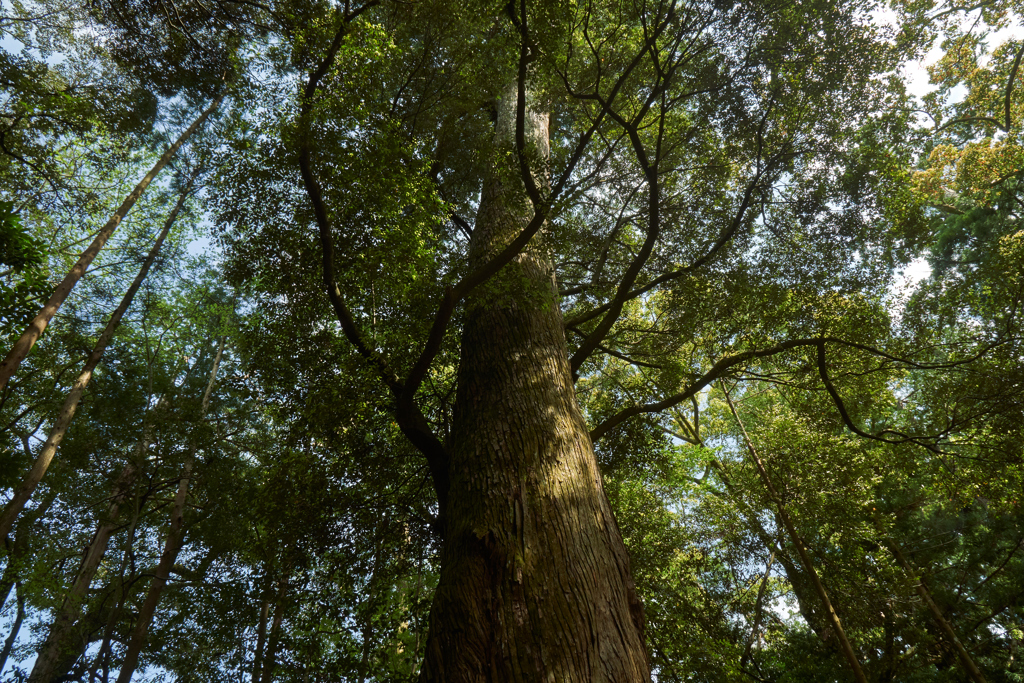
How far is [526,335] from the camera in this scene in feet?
11.5

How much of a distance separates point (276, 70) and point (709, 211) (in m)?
5.00

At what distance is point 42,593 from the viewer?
8070mm

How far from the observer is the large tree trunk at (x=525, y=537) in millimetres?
1824

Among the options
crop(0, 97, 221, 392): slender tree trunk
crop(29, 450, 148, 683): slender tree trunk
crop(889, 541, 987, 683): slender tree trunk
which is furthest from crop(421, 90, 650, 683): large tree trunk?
crop(29, 450, 148, 683): slender tree trunk

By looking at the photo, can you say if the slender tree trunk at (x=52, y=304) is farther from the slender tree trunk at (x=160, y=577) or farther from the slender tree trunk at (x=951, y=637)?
the slender tree trunk at (x=951, y=637)

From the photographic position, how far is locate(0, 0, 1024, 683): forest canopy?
3.28 m

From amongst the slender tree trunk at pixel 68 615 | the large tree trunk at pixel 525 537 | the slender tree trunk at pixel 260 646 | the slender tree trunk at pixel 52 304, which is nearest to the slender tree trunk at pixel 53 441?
the slender tree trunk at pixel 52 304

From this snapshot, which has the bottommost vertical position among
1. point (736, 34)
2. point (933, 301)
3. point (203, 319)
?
point (933, 301)

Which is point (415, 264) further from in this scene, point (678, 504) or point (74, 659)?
point (74, 659)

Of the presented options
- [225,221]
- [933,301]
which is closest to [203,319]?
[225,221]

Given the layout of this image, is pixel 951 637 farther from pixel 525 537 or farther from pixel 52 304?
pixel 52 304

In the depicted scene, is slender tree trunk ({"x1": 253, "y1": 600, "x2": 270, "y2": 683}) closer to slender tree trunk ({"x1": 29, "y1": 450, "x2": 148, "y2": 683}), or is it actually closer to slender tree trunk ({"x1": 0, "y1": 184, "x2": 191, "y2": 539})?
slender tree trunk ({"x1": 29, "y1": 450, "x2": 148, "y2": 683})

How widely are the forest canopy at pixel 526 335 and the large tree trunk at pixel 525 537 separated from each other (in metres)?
0.02

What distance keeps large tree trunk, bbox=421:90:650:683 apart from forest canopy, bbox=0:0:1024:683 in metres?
0.02
